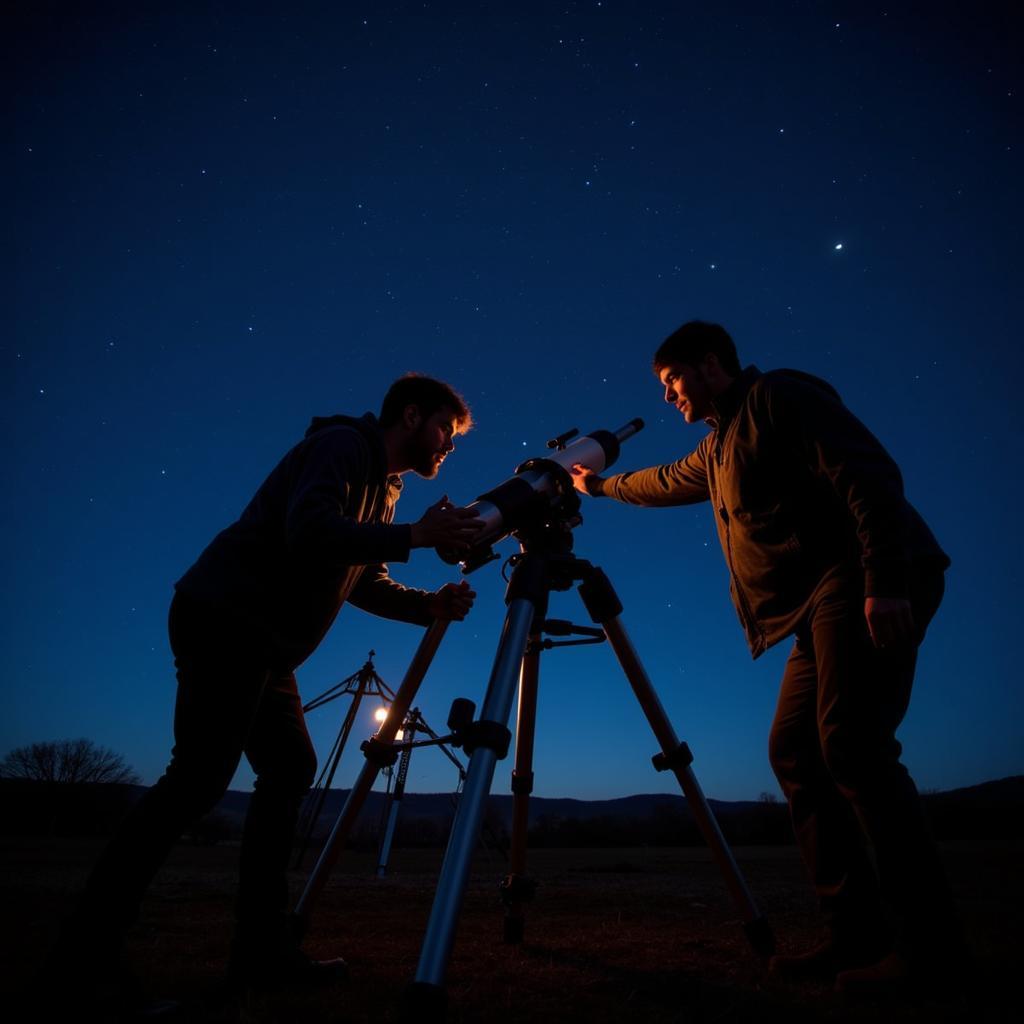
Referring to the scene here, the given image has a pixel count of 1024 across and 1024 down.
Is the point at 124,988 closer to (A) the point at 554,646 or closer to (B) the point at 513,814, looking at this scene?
(B) the point at 513,814

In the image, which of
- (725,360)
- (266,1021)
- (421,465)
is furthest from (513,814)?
(725,360)

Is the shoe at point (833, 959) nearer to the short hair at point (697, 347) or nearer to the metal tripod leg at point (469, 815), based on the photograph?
the metal tripod leg at point (469, 815)

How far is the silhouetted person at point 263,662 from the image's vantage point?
6.19 ft

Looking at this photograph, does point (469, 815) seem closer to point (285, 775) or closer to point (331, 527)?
point (331, 527)

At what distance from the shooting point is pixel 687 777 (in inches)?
102

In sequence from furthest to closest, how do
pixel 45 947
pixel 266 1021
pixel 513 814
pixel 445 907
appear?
1. pixel 513 814
2. pixel 45 947
3. pixel 266 1021
4. pixel 445 907

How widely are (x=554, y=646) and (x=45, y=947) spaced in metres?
2.71

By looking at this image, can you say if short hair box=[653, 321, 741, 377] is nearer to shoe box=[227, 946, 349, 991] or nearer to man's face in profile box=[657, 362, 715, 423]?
man's face in profile box=[657, 362, 715, 423]

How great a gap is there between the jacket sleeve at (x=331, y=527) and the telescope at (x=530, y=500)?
20 centimetres

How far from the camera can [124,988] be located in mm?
1896

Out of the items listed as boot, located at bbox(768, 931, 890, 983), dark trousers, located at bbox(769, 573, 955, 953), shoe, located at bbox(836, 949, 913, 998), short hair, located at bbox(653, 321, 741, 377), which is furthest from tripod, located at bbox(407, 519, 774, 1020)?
short hair, located at bbox(653, 321, 741, 377)

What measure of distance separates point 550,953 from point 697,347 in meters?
3.15

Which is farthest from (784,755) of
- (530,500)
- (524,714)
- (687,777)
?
(530,500)

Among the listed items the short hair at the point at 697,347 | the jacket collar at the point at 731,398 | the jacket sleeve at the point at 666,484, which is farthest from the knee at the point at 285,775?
the short hair at the point at 697,347
